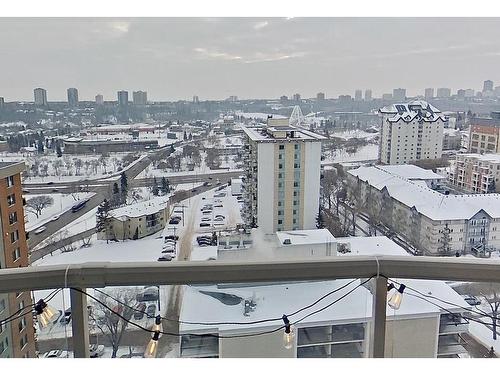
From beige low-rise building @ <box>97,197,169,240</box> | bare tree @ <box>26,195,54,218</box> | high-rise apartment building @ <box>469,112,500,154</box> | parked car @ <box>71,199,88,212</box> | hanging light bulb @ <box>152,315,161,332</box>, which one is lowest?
beige low-rise building @ <box>97,197,169,240</box>

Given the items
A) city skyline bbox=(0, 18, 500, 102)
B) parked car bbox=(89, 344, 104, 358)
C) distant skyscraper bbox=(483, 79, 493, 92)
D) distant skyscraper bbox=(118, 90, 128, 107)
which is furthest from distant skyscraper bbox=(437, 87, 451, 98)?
parked car bbox=(89, 344, 104, 358)

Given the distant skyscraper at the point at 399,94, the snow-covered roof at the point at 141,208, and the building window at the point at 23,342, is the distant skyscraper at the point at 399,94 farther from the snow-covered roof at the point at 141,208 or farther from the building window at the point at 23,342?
the building window at the point at 23,342

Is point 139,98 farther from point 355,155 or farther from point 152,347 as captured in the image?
point 152,347

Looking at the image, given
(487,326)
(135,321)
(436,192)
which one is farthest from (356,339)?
(436,192)

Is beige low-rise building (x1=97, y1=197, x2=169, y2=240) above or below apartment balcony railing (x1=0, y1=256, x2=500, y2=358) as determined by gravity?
below

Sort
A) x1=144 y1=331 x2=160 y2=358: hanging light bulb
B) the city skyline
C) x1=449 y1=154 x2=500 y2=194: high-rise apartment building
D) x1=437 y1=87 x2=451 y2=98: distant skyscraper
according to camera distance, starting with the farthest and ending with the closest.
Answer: x1=437 y1=87 x2=451 y2=98: distant skyscraper < x1=449 y1=154 x2=500 y2=194: high-rise apartment building < the city skyline < x1=144 y1=331 x2=160 y2=358: hanging light bulb

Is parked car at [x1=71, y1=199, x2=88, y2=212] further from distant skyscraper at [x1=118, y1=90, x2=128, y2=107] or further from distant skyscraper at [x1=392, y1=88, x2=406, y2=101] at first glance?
distant skyscraper at [x1=392, y1=88, x2=406, y2=101]

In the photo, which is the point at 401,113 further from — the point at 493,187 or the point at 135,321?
the point at 135,321
